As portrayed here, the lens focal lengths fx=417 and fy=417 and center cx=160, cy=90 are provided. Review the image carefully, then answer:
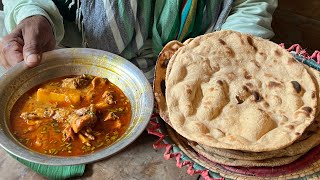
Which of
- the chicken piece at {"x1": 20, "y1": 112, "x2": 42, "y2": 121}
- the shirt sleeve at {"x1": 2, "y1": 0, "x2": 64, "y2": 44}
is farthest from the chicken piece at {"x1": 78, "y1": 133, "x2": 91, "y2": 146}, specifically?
the shirt sleeve at {"x1": 2, "y1": 0, "x2": 64, "y2": 44}

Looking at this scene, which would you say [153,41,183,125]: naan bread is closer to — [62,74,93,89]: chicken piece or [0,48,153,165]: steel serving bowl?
[0,48,153,165]: steel serving bowl

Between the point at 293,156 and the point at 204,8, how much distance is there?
711mm

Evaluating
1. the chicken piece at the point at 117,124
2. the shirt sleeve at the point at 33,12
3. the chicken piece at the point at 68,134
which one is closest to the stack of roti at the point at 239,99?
the chicken piece at the point at 117,124

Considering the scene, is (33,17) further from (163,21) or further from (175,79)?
(175,79)

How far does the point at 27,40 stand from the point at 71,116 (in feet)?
1.22

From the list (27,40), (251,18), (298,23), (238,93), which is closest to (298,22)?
(298,23)

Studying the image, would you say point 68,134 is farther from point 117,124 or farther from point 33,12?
point 33,12

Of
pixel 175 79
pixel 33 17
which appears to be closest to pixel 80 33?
pixel 33 17

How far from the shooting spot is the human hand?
1.22 m

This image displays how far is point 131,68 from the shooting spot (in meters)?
1.11

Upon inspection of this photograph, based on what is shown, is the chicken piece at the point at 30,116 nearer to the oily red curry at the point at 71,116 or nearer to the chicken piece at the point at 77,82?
the oily red curry at the point at 71,116

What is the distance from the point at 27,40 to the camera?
4.05 ft

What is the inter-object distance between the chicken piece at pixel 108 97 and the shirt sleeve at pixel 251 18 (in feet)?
1.73

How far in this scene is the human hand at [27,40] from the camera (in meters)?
1.22
